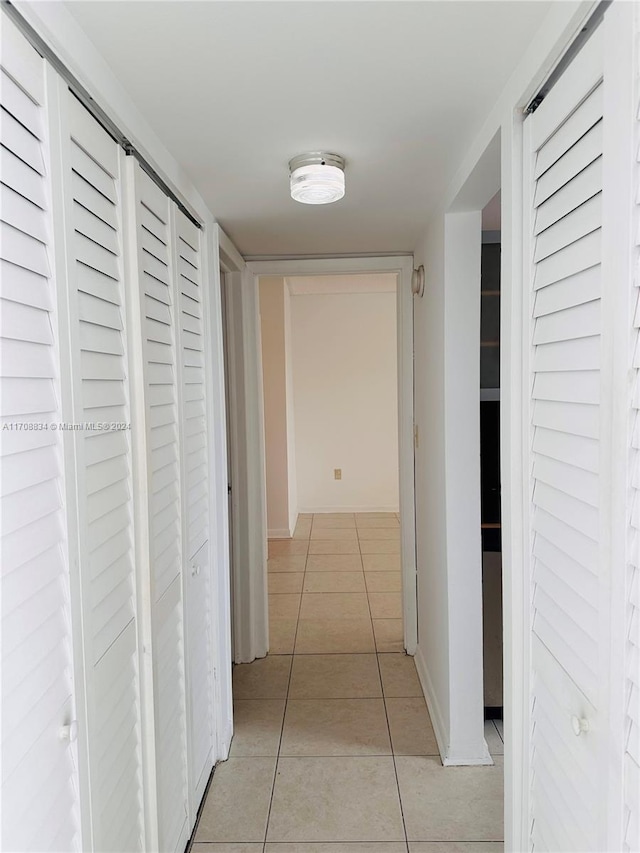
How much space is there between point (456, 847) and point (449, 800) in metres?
0.24

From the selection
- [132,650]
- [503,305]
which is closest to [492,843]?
[132,650]

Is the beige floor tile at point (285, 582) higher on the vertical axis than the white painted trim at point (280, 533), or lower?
lower

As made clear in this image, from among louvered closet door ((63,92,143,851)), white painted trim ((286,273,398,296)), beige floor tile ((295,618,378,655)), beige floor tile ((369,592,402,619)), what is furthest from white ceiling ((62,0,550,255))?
white painted trim ((286,273,398,296))

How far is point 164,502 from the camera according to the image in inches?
71.8

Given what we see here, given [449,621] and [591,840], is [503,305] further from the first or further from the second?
[449,621]

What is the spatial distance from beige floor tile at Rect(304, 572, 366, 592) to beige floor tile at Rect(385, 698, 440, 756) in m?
1.54

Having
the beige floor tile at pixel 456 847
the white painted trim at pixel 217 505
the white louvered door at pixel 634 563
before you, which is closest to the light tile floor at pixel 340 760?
the beige floor tile at pixel 456 847

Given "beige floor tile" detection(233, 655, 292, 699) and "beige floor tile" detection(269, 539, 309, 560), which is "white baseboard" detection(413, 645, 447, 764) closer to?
"beige floor tile" detection(233, 655, 292, 699)

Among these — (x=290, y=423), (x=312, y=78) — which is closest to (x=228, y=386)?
(x=312, y=78)

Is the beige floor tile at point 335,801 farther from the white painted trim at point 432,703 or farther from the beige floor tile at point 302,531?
the beige floor tile at point 302,531

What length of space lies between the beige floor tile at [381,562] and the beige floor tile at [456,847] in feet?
9.33

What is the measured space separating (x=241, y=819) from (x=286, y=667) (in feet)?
3.80

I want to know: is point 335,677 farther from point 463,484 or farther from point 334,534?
point 334,534

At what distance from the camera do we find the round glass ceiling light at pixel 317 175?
1.81 m
